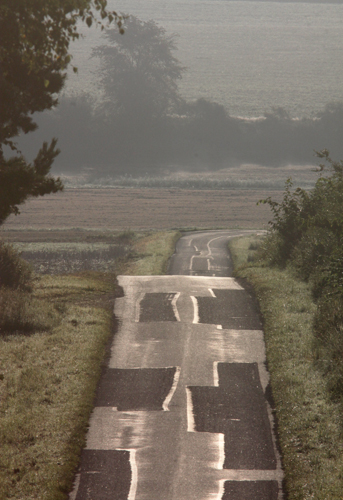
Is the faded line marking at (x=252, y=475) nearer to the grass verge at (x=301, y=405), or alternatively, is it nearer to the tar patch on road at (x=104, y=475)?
the grass verge at (x=301, y=405)

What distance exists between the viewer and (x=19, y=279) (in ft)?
77.3

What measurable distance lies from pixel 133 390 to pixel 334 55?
7565 inches

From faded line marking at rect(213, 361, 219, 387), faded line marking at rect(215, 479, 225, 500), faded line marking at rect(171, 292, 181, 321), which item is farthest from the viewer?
faded line marking at rect(171, 292, 181, 321)

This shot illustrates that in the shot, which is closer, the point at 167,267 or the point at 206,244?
the point at 167,267

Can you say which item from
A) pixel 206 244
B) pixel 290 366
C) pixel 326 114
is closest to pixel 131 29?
pixel 326 114

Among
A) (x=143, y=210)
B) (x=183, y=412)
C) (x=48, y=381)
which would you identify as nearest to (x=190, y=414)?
(x=183, y=412)

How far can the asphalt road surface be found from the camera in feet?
31.5

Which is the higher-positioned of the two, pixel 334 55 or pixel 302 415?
pixel 334 55

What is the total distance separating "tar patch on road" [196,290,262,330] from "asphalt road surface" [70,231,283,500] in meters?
0.04

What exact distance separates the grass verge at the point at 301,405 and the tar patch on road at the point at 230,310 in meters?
0.48

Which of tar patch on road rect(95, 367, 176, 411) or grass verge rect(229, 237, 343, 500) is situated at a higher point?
grass verge rect(229, 237, 343, 500)

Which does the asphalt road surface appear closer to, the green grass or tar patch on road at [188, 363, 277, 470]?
tar patch on road at [188, 363, 277, 470]

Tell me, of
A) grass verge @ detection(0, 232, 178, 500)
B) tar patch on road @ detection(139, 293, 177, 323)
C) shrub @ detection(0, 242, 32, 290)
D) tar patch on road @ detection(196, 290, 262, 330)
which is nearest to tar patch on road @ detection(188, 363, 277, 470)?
grass verge @ detection(0, 232, 178, 500)

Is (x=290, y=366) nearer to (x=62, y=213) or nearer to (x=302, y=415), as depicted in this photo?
(x=302, y=415)
